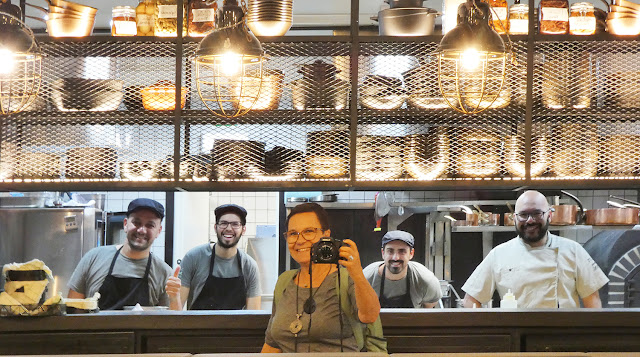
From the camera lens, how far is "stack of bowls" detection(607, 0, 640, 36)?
12.7 ft

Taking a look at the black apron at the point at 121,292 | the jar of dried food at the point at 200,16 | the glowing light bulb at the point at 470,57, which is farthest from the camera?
the black apron at the point at 121,292

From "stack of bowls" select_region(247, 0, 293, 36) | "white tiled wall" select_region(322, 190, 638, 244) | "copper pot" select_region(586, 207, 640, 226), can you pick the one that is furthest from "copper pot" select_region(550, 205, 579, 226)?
"stack of bowls" select_region(247, 0, 293, 36)

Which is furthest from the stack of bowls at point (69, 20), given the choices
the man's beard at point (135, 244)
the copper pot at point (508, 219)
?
the copper pot at point (508, 219)

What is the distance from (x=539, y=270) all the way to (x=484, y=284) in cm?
35

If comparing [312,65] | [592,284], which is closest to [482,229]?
[592,284]

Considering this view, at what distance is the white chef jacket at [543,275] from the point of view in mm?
4496

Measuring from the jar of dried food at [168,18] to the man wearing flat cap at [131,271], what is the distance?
43.4 inches

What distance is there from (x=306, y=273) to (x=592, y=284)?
2.37m

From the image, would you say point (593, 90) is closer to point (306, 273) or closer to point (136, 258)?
point (306, 273)

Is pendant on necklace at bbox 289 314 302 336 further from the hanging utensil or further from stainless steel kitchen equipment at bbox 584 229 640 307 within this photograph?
stainless steel kitchen equipment at bbox 584 229 640 307

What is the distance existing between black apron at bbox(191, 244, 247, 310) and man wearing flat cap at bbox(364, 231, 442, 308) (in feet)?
2.72

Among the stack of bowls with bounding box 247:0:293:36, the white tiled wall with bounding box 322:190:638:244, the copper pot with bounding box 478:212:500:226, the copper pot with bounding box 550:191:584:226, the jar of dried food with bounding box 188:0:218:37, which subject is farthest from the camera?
the white tiled wall with bounding box 322:190:638:244

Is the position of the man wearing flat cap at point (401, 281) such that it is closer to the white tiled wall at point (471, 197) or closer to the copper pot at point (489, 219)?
the copper pot at point (489, 219)

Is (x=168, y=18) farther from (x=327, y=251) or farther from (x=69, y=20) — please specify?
(x=327, y=251)
